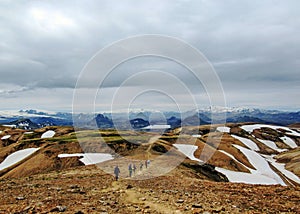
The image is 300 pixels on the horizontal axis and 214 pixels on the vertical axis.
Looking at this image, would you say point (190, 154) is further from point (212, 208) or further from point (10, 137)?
point (10, 137)

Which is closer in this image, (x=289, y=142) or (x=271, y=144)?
(x=271, y=144)

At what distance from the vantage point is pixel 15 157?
80375 mm

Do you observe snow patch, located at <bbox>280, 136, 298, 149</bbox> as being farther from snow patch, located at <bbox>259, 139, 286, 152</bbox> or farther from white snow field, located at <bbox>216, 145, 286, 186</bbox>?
white snow field, located at <bbox>216, 145, 286, 186</bbox>

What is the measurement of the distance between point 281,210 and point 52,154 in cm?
5867

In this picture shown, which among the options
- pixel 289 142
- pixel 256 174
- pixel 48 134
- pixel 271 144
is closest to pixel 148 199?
pixel 256 174

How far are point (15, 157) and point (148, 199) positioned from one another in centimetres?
7055

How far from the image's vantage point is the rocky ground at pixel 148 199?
1814 centimetres

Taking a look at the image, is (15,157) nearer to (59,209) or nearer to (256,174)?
(256,174)

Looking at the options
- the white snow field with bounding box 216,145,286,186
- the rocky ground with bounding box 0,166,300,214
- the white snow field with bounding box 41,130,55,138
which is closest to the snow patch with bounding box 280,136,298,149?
the white snow field with bounding box 216,145,286,186

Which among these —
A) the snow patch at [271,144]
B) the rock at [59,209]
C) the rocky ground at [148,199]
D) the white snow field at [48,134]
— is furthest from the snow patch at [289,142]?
the rock at [59,209]

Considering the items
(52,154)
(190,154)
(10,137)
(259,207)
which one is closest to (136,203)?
(259,207)

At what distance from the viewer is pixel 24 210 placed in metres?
16.8

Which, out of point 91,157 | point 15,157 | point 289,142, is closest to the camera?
point 91,157

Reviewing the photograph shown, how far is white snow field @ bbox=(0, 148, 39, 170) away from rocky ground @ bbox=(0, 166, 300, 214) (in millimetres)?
55754
